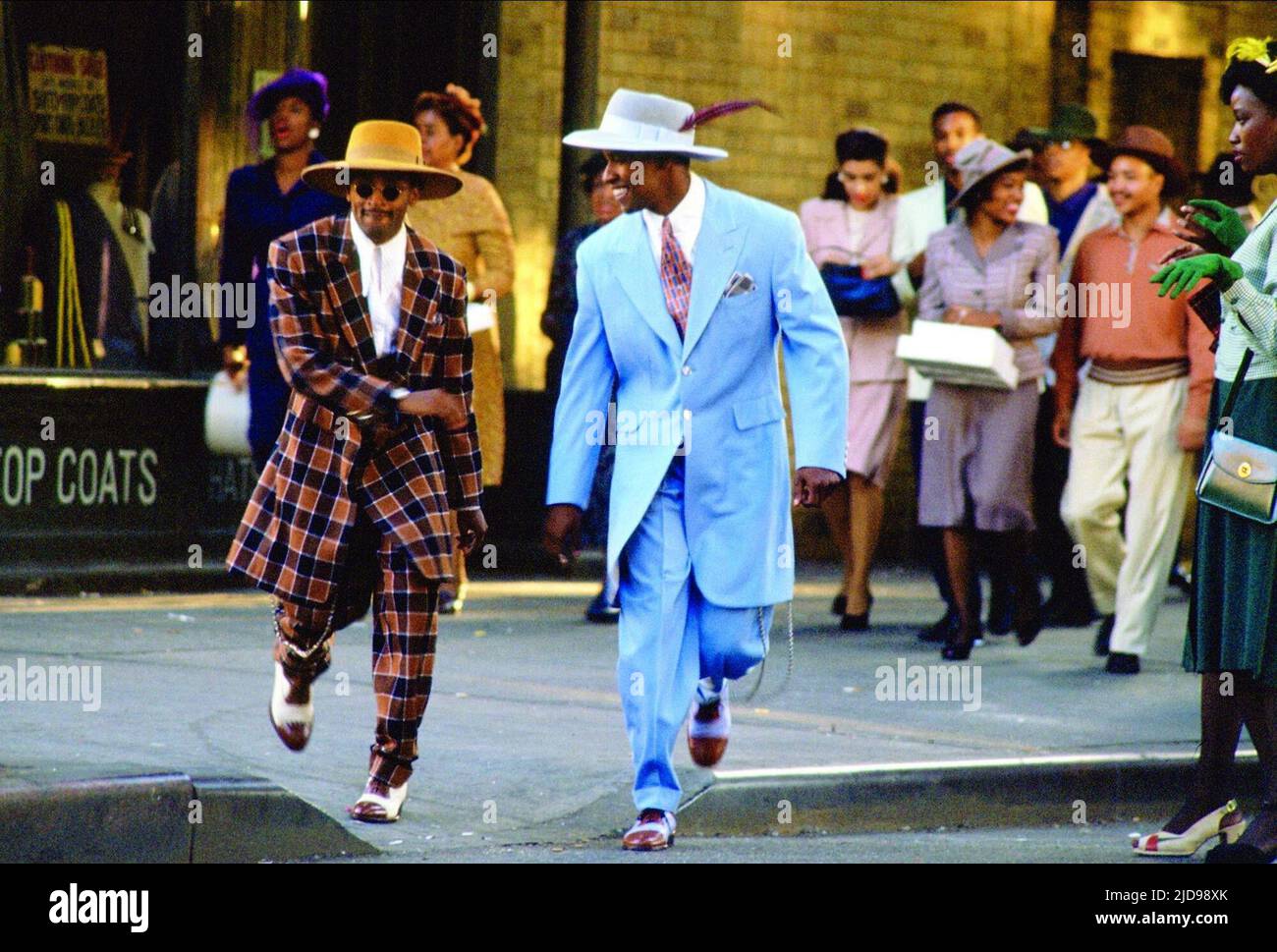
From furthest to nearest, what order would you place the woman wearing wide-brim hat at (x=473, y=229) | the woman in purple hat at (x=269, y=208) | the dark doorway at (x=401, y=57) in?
the dark doorway at (x=401, y=57) → the woman wearing wide-brim hat at (x=473, y=229) → the woman in purple hat at (x=269, y=208)

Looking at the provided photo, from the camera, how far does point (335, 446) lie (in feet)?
22.5

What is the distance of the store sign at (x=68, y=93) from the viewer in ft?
38.5

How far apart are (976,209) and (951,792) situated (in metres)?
3.87

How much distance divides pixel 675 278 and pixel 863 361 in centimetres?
486

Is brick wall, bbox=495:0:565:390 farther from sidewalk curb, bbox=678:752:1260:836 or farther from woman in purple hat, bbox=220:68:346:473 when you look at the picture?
sidewalk curb, bbox=678:752:1260:836

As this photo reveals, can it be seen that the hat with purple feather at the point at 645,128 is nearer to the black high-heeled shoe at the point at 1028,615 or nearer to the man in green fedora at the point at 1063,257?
the black high-heeled shoe at the point at 1028,615

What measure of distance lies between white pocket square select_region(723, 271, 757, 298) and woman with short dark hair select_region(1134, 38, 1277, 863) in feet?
3.81

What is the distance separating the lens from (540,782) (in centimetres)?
739

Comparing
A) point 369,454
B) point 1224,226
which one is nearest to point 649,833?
point 369,454

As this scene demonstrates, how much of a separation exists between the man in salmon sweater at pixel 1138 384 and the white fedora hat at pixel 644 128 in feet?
12.8

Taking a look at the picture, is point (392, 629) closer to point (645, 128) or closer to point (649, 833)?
point (649, 833)

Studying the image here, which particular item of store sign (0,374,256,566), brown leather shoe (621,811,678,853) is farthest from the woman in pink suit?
brown leather shoe (621,811,678,853)

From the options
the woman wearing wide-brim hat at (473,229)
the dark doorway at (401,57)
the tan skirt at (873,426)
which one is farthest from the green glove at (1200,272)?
the dark doorway at (401,57)
